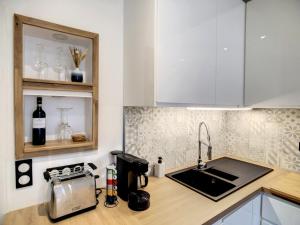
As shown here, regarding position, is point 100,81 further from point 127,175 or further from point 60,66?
point 127,175

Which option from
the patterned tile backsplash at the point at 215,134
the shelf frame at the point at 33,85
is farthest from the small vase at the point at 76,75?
the patterned tile backsplash at the point at 215,134

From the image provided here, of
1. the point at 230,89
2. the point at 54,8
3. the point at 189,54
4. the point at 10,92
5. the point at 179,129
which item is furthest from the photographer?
the point at 179,129

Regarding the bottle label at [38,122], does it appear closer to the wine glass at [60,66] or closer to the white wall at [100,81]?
the white wall at [100,81]

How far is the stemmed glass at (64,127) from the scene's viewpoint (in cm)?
110

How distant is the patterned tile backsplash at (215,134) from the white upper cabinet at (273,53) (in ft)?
1.14

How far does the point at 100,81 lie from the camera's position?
3.90 feet

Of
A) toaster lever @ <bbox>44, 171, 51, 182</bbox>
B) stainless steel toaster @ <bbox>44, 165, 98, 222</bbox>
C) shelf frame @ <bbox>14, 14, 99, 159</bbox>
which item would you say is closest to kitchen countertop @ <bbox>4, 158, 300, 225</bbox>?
stainless steel toaster @ <bbox>44, 165, 98, 222</bbox>

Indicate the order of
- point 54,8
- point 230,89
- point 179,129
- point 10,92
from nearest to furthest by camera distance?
point 10,92
point 54,8
point 230,89
point 179,129

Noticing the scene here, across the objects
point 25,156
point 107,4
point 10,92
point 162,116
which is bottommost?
point 25,156

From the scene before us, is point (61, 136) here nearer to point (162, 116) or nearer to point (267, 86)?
point (162, 116)

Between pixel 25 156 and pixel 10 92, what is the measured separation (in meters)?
0.34

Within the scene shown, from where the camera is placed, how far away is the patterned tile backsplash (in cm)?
142

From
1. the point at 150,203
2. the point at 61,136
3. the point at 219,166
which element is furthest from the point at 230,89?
the point at 61,136

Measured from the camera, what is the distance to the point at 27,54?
100 cm
